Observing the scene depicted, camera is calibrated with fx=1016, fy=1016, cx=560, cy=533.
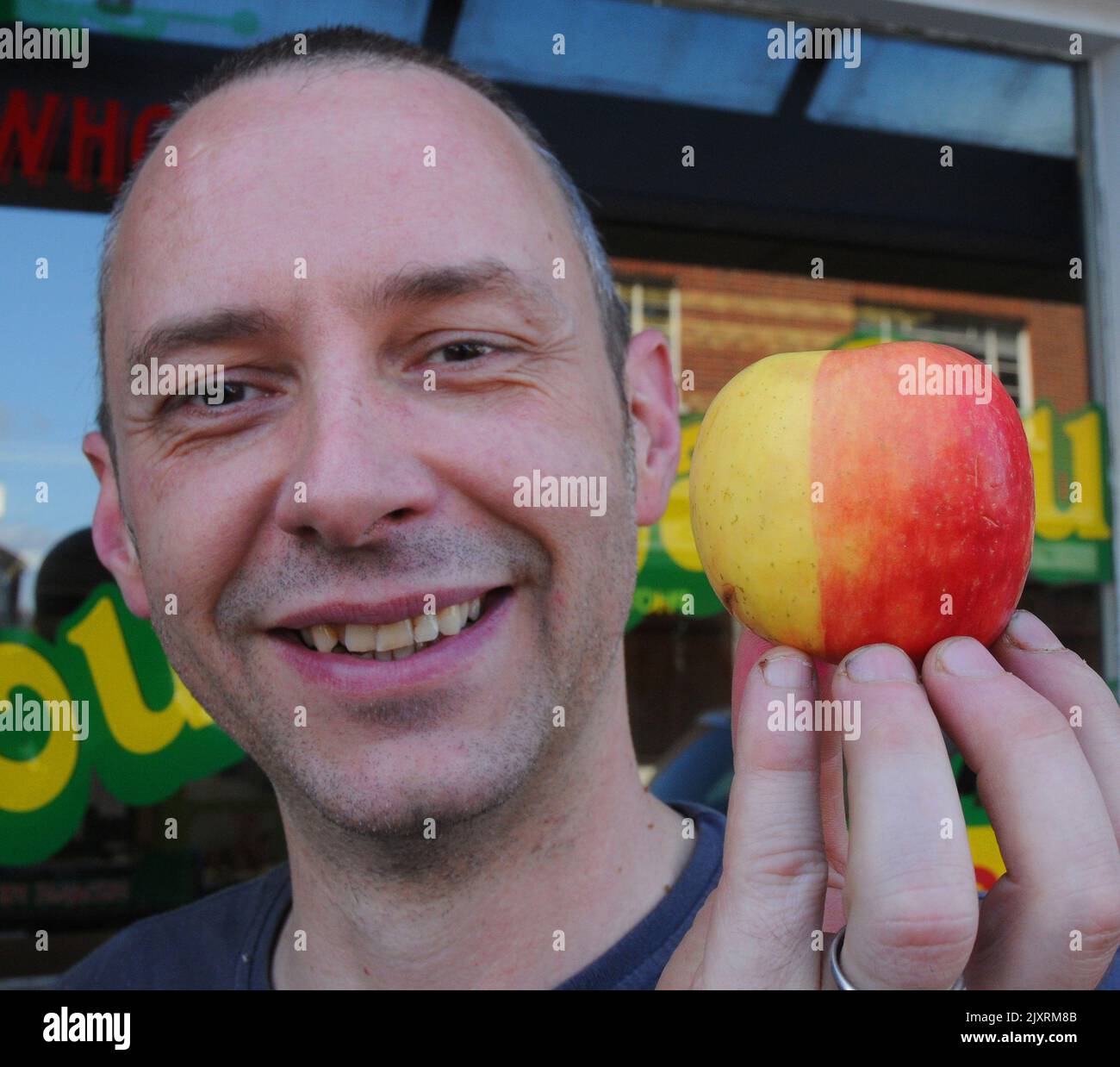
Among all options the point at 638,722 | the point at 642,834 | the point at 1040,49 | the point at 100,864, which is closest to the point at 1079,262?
the point at 1040,49

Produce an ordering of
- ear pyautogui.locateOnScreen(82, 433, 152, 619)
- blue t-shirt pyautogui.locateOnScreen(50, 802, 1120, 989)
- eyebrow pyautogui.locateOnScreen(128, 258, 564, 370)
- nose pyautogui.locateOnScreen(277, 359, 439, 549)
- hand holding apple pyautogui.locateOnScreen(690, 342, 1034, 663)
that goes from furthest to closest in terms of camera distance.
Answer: ear pyautogui.locateOnScreen(82, 433, 152, 619)
blue t-shirt pyautogui.locateOnScreen(50, 802, 1120, 989)
eyebrow pyautogui.locateOnScreen(128, 258, 564, 370)
nose pyautogui.locateOnScreen(277, 359, 439, 549)
hand holding apple pyautogui.locateOnScreen(690, 342, 1034, 663)

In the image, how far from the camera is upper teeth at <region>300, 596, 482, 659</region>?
1.44m

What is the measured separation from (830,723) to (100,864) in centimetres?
315

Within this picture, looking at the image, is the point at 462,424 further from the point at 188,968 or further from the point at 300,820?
the point at 188,968

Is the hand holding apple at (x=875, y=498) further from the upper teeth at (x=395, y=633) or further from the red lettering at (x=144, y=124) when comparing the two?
the red lettering at (x=144, y=124)

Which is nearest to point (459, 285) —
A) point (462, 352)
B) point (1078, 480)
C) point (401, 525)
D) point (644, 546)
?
point (462, 352)

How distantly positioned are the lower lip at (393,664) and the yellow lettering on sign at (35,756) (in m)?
2.50

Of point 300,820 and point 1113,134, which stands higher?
point 1113,134

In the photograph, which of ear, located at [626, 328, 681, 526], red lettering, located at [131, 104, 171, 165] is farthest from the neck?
red lettering, located at [131, 104, 171, 165]

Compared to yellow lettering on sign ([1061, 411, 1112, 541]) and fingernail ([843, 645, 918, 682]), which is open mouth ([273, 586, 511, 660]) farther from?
yellow lettering on sign ([1061, 411, 1112, 541])

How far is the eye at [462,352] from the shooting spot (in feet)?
4.91

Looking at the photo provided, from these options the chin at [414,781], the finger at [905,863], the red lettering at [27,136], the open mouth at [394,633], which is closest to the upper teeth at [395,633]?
the open mouth at [394,633]

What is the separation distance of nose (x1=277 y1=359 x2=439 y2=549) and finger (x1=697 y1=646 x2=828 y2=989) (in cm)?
56
